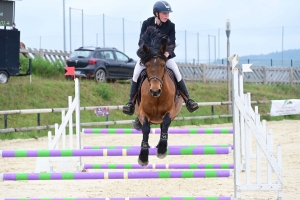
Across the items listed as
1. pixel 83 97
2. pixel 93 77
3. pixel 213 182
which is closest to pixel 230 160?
pixel 213 182

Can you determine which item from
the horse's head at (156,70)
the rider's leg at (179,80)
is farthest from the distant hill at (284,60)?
the horse's head at (156,70)

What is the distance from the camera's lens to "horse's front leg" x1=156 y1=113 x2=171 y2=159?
7.36 metres

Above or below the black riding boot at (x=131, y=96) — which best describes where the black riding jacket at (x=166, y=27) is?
above

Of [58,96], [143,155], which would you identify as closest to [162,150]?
[143,155]

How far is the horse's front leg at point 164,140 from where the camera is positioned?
7.36 m

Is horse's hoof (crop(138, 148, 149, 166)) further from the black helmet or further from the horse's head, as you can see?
the black helmet

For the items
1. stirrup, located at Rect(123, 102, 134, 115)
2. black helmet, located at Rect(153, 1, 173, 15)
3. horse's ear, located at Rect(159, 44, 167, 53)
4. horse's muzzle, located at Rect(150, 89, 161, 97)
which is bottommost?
stirrup, located at Rect(123, 102, 134, 115)

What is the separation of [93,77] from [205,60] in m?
10.4

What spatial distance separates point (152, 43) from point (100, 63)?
1527cm

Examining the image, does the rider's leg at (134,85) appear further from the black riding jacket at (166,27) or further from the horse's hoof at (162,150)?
the horse's hoof at (162,150)

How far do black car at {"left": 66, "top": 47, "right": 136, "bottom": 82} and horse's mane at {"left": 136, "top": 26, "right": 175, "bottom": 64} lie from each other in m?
14.8

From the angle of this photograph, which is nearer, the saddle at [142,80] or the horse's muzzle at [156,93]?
the horse's muzzle at [156,93]

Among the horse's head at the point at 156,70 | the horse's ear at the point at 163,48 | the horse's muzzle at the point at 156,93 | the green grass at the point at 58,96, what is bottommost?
the green grass at the point at 58,96

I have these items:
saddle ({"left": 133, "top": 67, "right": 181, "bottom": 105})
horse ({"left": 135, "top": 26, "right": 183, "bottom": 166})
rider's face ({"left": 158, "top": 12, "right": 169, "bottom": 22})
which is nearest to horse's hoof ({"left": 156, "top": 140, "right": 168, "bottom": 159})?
horse ({"left": 135, "top": 26, "right": 183, "bottom": 166})
